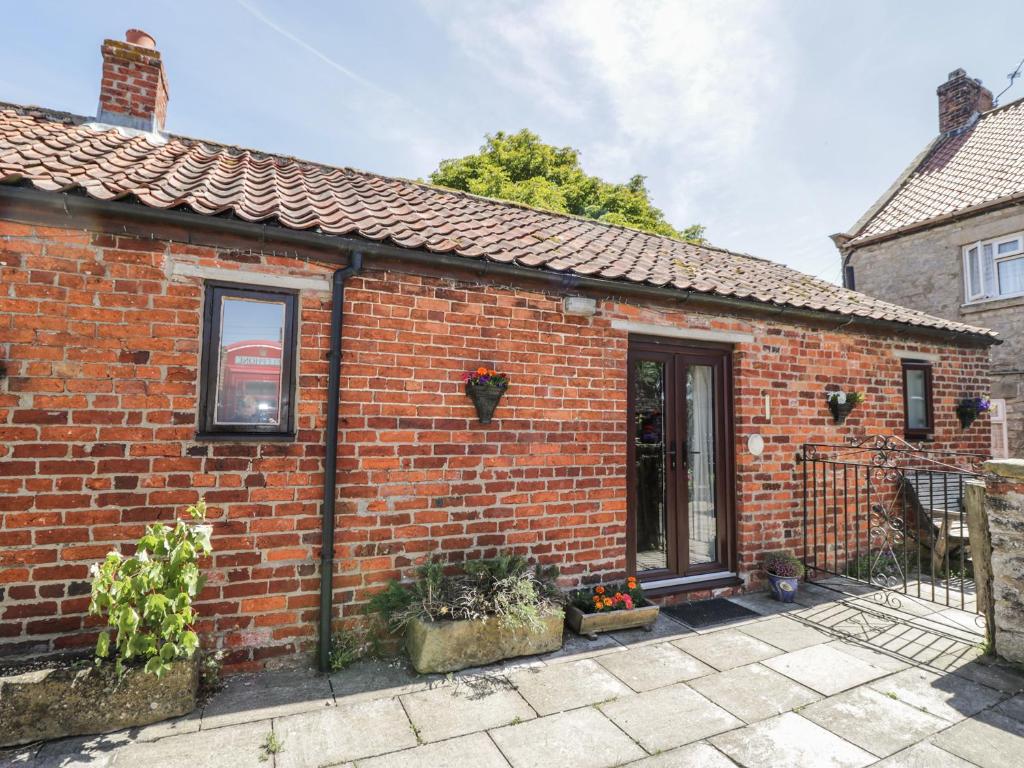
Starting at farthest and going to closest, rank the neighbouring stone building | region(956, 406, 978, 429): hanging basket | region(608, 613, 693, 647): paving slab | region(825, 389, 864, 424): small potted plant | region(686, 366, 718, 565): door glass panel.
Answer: the neighbouring stone building, region(956, 406, 978, 429): hanging basket, region(825, 389, 864, 424): small potted plant, region(686, 366, 718, 565): door glass panel, region(608, 613, 693, 647): paving slab

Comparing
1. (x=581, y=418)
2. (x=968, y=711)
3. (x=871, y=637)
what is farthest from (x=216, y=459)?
(x=871, y=637)

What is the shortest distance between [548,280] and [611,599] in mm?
2734

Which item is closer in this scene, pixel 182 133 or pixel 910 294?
pixel 182 133

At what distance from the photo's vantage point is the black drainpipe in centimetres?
336

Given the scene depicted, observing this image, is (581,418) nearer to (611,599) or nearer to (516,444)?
(516,444)

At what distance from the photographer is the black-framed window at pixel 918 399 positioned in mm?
6747

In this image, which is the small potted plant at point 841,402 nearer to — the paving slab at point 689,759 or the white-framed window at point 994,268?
the paving slab at point 689,759

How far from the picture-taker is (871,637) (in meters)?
3.99

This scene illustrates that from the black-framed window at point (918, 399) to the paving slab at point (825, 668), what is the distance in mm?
4449

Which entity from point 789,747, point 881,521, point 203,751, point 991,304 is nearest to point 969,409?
point 881,521

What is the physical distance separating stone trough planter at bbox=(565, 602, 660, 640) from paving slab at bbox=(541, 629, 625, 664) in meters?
0.05

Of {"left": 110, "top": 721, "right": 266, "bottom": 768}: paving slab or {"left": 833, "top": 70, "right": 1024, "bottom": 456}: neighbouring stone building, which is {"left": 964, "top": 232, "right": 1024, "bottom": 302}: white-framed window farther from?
{"left": 110, "top": 721, "right": 266, "bottom": 768}: paving slab

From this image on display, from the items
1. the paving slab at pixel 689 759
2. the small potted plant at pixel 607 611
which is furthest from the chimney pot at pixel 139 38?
the paving slab at pixel 689 759

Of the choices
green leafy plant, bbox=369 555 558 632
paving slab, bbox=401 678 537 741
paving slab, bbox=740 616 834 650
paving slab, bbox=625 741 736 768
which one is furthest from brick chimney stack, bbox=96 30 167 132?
paving slab, bbox=740 616 834 650
